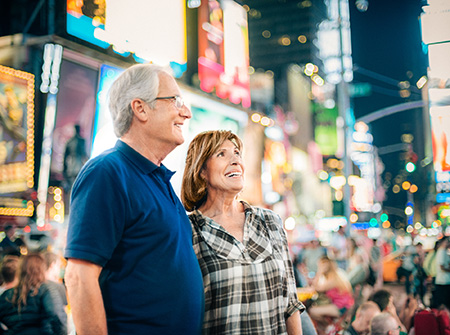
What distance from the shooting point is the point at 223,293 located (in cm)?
204

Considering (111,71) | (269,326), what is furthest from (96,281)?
(111,71)

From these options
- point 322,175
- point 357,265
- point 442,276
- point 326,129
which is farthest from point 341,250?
point 322,175

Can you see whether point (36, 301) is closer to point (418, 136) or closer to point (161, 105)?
point (161, 105)

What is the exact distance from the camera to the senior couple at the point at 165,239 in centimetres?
151

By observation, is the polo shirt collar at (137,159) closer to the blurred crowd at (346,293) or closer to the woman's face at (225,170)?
the woman's face at (225,170)

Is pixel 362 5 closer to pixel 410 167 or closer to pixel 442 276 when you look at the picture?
pixel 410 167

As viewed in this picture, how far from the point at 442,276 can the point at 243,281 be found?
393 centimetres

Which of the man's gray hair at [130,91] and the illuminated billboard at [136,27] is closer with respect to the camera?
the man's gray hair at [130,91]

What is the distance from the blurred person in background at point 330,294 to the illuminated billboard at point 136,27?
131 inches

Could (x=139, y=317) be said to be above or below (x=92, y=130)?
below

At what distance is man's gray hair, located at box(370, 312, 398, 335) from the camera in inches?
186

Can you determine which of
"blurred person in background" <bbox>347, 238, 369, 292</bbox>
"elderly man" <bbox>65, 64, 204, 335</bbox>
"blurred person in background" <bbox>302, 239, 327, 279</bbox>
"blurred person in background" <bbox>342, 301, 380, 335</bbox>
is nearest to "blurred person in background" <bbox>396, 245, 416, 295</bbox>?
"blurred person in background" <bbox>347, 238, 369, 292</bbox>

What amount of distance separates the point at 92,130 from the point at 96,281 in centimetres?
357

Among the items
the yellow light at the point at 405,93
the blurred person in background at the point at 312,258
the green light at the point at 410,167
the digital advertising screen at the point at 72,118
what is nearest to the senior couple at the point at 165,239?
the digital advertising screen at the point at 72,118
